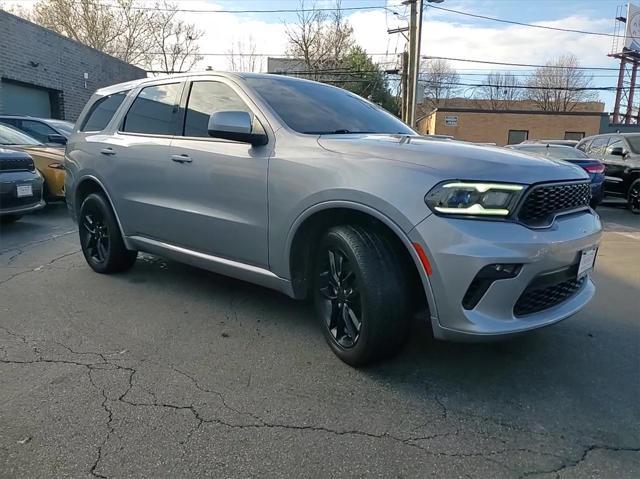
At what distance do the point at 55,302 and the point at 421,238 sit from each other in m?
3.26

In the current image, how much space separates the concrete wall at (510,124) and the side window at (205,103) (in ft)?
105

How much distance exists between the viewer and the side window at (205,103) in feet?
12.4

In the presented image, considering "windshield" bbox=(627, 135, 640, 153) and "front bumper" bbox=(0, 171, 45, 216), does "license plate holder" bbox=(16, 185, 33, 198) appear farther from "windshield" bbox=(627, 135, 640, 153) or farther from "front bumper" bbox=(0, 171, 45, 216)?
"windshield" bbox=(627, 135, 640, 153)

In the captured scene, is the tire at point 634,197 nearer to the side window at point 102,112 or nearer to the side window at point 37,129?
the side window at point 102,112

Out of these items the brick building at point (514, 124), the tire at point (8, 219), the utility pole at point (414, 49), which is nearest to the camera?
the tire at point (8, 219)

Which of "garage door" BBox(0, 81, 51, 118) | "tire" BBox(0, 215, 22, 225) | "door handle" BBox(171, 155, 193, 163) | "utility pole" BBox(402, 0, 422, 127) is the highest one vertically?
"utility pole" BBox(402, 0, 422, 127)

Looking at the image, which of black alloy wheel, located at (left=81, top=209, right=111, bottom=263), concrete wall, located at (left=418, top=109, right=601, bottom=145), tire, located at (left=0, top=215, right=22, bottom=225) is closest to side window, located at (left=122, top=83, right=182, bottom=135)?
black alloy wheel, located at (left=81, top=209, right=111, bottom=263)

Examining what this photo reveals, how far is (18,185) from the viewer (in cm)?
709

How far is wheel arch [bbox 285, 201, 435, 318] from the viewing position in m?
2.69

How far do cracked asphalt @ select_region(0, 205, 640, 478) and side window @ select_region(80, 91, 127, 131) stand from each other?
1819 mm

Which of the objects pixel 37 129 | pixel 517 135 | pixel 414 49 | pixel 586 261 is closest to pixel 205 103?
pixel 586 261

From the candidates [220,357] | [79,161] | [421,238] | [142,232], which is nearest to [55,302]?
[142,232]

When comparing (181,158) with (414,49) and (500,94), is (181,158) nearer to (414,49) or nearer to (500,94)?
(414,49)

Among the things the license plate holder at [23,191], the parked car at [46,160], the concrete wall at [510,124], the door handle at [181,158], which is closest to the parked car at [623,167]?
the door handle at [181,158]
